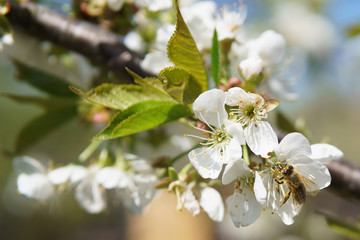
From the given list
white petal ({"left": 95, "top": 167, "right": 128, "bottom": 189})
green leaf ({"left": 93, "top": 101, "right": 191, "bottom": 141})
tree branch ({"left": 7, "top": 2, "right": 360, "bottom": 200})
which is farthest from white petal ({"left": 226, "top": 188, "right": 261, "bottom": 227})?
tree branch ({"left": 7, "top": 2, "right": 360, "bottom": 200})

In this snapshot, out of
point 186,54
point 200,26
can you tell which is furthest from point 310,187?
point 200,26

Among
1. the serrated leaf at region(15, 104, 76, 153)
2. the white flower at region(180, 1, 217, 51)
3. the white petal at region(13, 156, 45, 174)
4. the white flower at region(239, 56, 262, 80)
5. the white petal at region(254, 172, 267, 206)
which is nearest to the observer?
the white petal at region(254, 172, 267, 206)

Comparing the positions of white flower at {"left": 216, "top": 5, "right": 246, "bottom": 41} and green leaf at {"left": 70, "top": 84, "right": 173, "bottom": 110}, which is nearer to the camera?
green leaf at {"left": 70, "top": 84, "right": 173, "bottom": 110}

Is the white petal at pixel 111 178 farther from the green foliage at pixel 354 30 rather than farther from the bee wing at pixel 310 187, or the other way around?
the green foliage at pixel 354 30

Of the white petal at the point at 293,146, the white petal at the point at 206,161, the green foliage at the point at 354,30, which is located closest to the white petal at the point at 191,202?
the white petal at the point at 206,161

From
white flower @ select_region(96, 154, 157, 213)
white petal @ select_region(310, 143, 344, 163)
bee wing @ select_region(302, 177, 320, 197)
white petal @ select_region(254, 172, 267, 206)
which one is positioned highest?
white flower @ select_region(96, 154, 157, 213)

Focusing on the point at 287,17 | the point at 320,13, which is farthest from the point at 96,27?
the point at 320,13

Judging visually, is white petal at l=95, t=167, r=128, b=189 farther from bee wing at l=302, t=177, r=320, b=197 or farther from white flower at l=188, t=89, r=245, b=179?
bee wing at l=302, t=177, r=320, b=197

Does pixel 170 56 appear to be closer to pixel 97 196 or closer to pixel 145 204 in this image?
pixel 145 204
